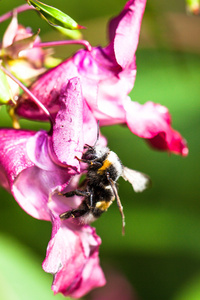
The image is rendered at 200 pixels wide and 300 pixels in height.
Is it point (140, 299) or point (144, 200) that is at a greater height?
point (144, 200)

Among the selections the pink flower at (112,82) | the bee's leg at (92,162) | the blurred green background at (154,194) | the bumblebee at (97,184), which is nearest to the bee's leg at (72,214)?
the bumblebee at (97,184)

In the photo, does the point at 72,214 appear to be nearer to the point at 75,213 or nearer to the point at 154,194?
the point at 75,213

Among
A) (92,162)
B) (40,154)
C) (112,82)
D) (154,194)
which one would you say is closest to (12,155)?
(40,154)

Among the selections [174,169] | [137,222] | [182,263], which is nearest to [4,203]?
[137,222]

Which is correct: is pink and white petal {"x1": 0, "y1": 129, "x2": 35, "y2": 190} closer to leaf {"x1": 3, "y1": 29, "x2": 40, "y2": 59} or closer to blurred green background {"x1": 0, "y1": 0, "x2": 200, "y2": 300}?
leaf {"x1": 3, "y1": 29, "x2": 40, "y2": 59}

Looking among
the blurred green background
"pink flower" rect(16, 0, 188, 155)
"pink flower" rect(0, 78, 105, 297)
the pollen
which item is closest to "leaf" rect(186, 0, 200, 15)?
"pink flower" rect(16, 0, 188, 155)

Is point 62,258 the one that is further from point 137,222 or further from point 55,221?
point 137,222
